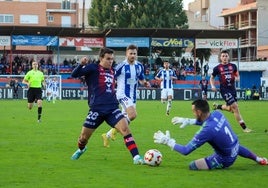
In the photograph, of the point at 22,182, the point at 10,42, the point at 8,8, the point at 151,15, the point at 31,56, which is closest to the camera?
the point at 22,182

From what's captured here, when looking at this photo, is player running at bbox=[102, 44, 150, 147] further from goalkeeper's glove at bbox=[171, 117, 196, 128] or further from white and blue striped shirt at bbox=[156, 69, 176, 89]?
white and blue striped shirt at bbox=[156, 69, 176, 89]

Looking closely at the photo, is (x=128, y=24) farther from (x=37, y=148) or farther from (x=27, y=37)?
(x=37, y=148)

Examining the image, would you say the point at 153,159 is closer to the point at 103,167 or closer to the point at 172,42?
the point at 103,167

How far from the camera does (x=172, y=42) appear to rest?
6862 centimetres

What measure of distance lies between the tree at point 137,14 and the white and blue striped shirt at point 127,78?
234 ft

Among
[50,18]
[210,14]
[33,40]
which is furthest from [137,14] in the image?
[210,14]

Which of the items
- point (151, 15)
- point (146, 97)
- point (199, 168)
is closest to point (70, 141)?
point (199, 168)

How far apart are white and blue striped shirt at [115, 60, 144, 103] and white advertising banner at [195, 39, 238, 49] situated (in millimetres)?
52400

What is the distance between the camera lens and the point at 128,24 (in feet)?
302

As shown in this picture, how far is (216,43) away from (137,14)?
75.8 ft

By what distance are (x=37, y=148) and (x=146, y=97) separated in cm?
4589

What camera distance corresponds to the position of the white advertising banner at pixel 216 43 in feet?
230

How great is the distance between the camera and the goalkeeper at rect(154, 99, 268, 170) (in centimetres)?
1202

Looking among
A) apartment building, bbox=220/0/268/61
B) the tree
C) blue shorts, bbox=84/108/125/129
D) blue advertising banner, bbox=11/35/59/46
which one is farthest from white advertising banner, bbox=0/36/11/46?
blue shorts, bbox=84/108/125/129
